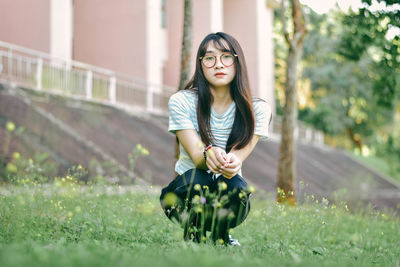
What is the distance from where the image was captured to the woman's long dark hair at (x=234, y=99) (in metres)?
3.62

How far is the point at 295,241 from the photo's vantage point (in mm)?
4473

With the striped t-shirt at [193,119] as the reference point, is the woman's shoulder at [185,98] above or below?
above

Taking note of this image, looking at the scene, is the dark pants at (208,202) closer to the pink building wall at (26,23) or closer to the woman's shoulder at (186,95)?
the woman's shoulder at (186,95)

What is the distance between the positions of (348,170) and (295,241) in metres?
18.8

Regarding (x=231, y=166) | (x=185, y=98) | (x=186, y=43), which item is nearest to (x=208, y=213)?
(x=231, y=166)

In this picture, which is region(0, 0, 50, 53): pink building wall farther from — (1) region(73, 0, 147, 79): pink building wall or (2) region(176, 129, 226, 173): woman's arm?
(2) region(176, 129, 226, 173): woman's arm

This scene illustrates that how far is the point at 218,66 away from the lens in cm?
372

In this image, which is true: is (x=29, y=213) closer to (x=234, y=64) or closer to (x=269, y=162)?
(x=234, y=64)

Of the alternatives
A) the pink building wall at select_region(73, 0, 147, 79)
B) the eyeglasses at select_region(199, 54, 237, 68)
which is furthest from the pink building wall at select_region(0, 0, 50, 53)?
the eyeglasses at select_region(199, 54, 237, 68)

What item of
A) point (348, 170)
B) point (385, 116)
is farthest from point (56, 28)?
point (385, 116)

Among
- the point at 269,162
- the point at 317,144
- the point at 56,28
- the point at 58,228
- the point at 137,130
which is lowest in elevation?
the point at 317,144

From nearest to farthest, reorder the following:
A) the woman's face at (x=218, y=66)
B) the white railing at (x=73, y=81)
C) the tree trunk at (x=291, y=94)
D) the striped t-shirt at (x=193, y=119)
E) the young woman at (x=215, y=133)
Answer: the young woman at (x=215, y=133)
the striped t-shirt at (x=193, y=119)
the woman's face at (x=218, y=66)
the tree trunk at (x=291, y=94)
the white railing at (x=73, y=81)

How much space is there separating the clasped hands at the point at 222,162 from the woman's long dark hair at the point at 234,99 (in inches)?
9.2

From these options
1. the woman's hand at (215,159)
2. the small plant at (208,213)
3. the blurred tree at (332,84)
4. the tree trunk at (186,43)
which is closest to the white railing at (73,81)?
the tree trunk at (186,43)
